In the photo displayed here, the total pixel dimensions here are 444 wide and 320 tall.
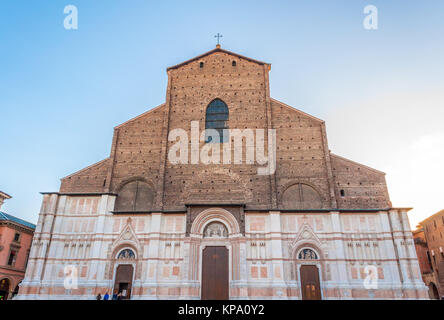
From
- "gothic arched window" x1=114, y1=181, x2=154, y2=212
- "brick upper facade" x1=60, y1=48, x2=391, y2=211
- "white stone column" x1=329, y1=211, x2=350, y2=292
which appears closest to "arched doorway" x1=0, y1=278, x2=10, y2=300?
"brick upper facade" x1=60, y1=48, x2=391, y2=211

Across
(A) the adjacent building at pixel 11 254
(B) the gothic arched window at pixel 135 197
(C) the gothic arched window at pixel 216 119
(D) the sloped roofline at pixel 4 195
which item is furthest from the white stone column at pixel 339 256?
(D) the sloped roofline at pixel 4 195

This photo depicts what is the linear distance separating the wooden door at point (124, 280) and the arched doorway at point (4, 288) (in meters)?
13.7

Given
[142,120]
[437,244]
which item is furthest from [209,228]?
[437,244]

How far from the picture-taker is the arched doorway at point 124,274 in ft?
54.4

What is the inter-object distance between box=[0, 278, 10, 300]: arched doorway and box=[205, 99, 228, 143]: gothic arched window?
64.6ft

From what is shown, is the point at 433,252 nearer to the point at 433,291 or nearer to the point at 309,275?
the point at 433,291

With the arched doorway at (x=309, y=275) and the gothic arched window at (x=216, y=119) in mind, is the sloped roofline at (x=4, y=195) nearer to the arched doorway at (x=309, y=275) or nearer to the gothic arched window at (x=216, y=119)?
the gothic arched window at (x=216, y=119)

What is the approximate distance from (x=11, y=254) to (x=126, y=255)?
1375 centimetres

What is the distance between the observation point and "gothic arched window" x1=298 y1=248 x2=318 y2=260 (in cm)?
1680

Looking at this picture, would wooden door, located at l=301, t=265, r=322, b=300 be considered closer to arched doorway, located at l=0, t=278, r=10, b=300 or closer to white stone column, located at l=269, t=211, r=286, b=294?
white stone column, located at l=269, t=211, r=286, b=294

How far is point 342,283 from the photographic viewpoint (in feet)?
51.8
